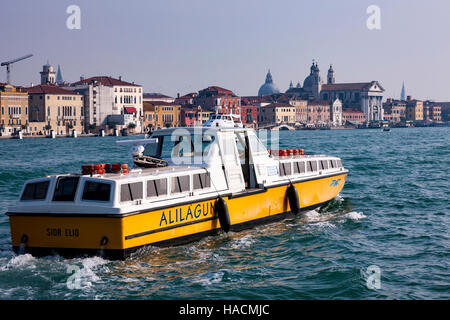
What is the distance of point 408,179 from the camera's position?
97.8ft

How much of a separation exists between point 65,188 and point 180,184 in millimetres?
2576

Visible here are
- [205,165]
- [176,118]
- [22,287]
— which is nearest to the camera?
[22,287]

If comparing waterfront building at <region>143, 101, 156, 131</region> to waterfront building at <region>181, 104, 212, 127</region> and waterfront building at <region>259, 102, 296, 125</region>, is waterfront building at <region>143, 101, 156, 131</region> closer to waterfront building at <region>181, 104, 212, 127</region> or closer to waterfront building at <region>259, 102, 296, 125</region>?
waterfront building at <region>181, 104, 212, 127</region>

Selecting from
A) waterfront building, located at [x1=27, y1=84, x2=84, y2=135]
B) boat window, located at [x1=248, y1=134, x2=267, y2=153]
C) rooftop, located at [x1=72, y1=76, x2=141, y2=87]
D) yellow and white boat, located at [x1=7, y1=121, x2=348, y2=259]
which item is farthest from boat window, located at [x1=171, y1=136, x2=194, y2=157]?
rooftop, located at [x1=72, y1=76, x2=141, y2=87]

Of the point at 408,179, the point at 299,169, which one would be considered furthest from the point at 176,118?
the point at 299,169

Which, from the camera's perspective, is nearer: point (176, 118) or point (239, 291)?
point (239, 291)

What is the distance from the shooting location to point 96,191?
12.6 meters

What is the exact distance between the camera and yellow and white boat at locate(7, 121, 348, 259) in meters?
12.4

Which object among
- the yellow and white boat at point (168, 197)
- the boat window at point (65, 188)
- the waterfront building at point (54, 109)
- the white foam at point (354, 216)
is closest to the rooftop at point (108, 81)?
the waterfront building at point (54, 109)

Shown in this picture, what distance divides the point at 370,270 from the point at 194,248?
382 centimetres
